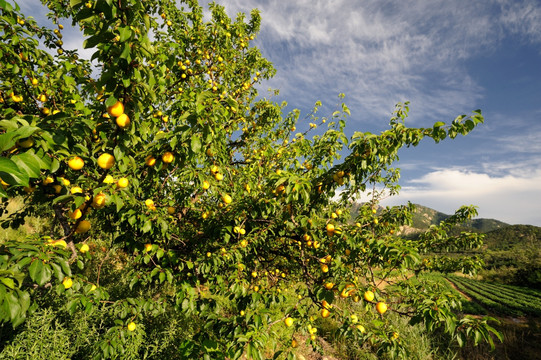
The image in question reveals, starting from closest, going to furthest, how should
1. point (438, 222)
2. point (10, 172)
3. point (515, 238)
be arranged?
point (10, 172), point (515, 238), point (438, 222)

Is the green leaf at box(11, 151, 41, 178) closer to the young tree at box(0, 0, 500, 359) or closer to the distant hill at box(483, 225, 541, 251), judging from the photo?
the young tree at box(0, 0, 500, 359)

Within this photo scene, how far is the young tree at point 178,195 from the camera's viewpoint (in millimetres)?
1356

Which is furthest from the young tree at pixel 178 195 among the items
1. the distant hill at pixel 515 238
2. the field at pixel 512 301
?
the distant hill at pixel 515 238

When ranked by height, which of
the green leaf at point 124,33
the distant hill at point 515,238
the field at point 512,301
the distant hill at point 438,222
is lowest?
the field at point 512,301

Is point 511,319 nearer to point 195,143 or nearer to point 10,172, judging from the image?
point 195,143

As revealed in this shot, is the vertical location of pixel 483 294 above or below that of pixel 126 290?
below

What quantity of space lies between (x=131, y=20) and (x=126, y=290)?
607cm

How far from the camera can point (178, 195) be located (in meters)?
2.97

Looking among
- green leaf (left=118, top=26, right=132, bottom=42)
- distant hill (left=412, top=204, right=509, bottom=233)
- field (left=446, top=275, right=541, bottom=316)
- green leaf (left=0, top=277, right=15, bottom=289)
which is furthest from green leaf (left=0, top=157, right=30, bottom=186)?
distant hill (left=412, top=204, right=509, bottom=233)

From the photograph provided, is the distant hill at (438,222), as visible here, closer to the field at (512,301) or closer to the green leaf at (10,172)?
the field at (512,301)

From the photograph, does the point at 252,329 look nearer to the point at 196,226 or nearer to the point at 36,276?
the point at 36,276

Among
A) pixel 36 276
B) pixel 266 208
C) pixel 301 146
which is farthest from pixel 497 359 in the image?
pixel 36 276

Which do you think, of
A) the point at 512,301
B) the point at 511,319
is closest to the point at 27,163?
the point at 511,319

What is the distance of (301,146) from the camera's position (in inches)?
175
